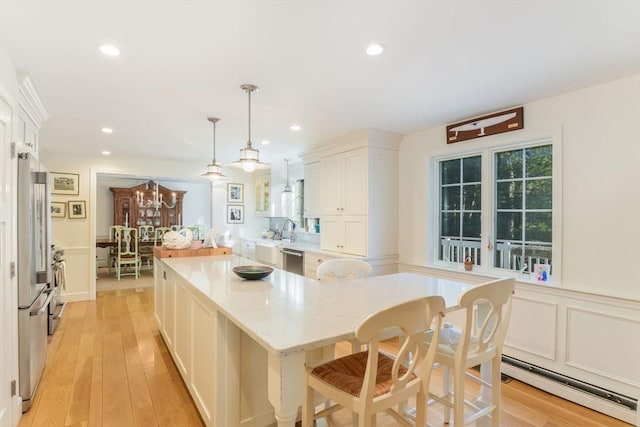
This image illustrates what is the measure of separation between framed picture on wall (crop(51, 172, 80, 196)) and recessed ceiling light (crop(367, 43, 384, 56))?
523cm

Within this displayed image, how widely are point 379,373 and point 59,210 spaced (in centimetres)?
563

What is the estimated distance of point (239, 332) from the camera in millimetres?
1826

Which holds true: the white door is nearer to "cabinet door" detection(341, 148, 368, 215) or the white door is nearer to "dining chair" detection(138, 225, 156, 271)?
"cabinet door" detection(341, 148, 368, 215)

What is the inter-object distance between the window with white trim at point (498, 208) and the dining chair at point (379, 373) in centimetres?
211

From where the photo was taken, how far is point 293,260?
5.02m

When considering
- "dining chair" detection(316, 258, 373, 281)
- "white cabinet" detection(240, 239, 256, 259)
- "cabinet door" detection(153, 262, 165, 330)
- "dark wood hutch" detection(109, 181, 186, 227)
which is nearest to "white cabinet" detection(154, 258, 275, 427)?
"dining chair" detection(316, 258, 373, 281)

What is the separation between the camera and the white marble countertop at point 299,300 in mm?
1324

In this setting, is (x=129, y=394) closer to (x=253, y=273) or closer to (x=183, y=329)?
(x=183, y=329)

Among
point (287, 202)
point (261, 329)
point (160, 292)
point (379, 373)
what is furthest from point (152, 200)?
point (379, 373)

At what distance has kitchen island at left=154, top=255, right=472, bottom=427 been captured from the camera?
1255 millimetres

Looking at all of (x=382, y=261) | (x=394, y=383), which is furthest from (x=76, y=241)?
(x=394, y=383)

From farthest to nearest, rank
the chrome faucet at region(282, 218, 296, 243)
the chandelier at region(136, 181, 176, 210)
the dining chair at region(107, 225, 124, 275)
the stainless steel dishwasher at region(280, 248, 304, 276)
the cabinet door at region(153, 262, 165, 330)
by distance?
the chandelier at region(136, 181, 176, 210) < the dining chair at region(107, 225, 124, 275) < the chrome faucet at region(282, 218, 296, 243) < the stainless steel dishwasher at region(280, 248, 304, 276) < the cabinet door at region(153, 262, 165, 330)

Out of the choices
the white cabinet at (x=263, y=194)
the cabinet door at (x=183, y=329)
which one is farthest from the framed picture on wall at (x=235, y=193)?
the cabinet door at (x=183, y=329)

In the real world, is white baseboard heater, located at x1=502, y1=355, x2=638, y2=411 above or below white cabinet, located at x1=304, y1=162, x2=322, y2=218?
below
